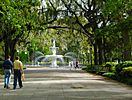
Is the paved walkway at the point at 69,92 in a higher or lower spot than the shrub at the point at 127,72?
lower

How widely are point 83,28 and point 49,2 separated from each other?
5632 millimetres

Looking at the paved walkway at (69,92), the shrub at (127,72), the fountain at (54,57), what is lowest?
the paved walkway at (69,92)

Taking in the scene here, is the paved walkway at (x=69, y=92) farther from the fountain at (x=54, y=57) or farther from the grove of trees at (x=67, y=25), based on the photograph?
the fountain at (x=54, y=57)

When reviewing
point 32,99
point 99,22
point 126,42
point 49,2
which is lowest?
point 32,99

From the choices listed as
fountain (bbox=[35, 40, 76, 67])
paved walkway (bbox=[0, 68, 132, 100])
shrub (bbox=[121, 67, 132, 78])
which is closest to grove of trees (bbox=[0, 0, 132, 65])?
shrub (bbox=[121, 67, 132, 78])

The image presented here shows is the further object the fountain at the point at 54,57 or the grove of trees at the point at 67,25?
the fountain at the point at 54,57

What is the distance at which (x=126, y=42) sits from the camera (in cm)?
3428

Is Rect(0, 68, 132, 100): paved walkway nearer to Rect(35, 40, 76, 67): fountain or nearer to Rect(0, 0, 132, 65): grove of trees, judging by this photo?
Rect(0, 0, 132, 65): grove of trees

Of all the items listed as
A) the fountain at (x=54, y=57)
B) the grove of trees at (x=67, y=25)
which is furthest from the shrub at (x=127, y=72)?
the fountain at (x=54, y=57)

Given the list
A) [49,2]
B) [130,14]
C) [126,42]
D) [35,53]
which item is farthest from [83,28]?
[35,53]

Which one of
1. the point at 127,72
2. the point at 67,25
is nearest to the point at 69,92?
the point at 127,72

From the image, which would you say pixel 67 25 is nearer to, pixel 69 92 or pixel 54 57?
pixel 69 92

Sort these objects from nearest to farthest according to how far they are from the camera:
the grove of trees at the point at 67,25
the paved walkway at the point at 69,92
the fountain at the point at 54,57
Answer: the paved walkway at the point at 69,92, the grove of trees at the point at 67,25, the fountain at the point at 54,57

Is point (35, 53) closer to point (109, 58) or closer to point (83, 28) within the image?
point (109, 58)
